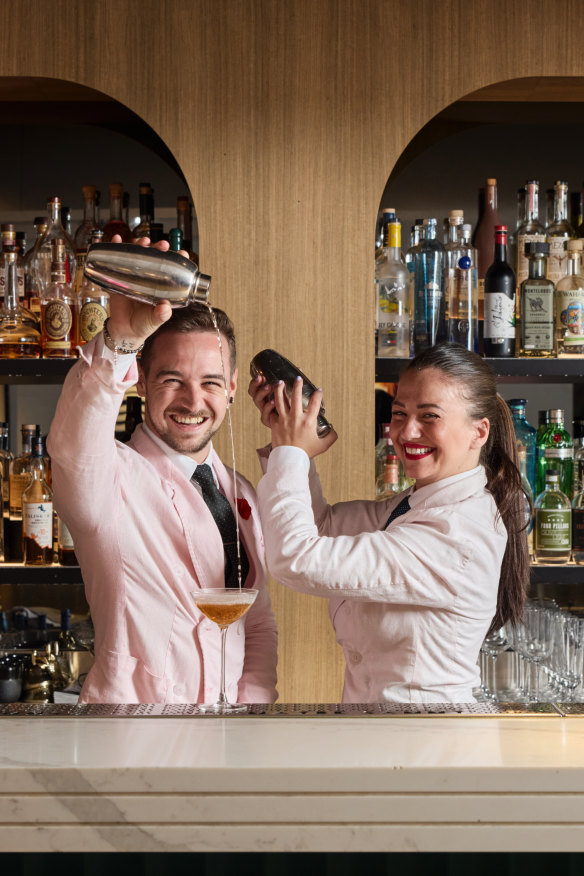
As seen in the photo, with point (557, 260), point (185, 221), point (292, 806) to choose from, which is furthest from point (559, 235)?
point (292, 806)

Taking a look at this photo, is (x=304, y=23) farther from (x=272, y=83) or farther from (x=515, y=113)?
(x=515, y=113)

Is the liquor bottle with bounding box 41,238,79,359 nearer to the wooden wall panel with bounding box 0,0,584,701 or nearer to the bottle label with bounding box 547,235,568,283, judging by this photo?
the wooden wall panel with bounding box 0,0,584,701

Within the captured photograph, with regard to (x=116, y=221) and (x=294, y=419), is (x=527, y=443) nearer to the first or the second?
(x=294, y=419)

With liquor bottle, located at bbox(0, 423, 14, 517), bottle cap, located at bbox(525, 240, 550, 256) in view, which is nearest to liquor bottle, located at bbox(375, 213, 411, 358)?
bottle cap, located at bbox(525, 240, 550, 256)

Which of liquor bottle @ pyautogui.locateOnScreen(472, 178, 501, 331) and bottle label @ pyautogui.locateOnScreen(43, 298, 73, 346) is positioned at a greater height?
liquor bottle @ pyautogui.locateOnScreen(472, 178, 501, 331)

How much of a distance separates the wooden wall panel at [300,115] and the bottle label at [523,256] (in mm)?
390

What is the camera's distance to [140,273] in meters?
1.36

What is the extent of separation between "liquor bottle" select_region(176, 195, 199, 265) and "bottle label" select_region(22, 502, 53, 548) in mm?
752

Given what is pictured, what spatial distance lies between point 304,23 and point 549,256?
830 millimetres

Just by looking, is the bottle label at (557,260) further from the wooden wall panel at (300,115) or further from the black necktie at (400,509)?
the black necktie at (400,509)

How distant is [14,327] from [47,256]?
9.7 inches

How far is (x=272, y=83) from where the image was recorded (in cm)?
217

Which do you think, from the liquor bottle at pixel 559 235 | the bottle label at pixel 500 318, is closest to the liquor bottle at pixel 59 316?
the bottle label at pixel 500 318

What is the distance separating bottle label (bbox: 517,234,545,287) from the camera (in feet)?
7.72
